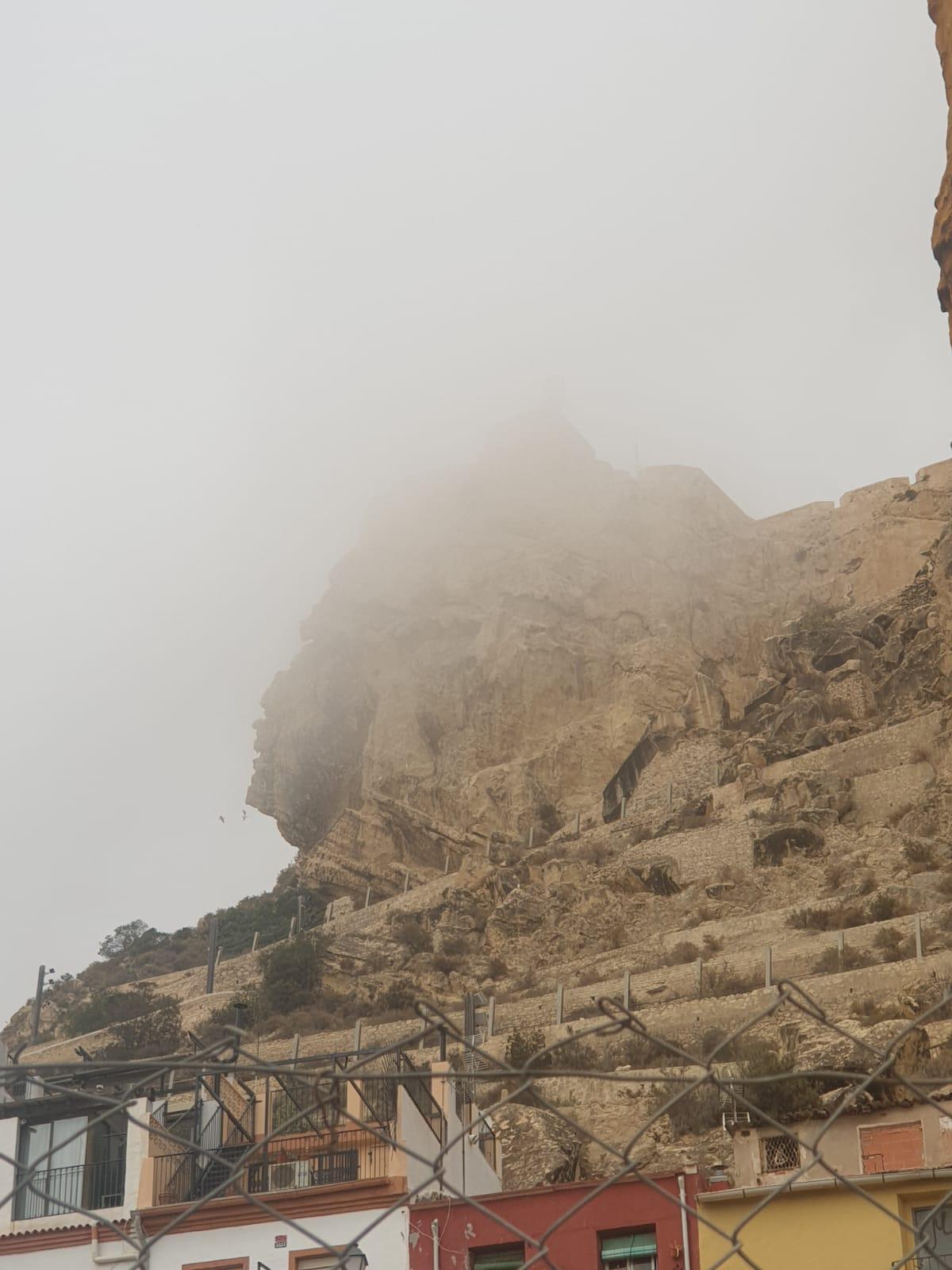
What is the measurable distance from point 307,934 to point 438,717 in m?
14.8

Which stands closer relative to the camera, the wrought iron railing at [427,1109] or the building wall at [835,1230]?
the building wall at [835,1230]

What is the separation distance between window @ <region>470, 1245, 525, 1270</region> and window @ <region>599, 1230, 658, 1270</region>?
0.93m

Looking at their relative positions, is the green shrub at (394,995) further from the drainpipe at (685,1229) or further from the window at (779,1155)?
the drainpipe at (685,1229)

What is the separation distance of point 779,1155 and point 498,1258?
3.19m

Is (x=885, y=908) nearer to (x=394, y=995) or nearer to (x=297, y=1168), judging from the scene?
(x=394, y=995)

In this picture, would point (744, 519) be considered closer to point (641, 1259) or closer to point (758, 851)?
point (758, 851)

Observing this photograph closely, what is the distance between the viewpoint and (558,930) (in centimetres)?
5194

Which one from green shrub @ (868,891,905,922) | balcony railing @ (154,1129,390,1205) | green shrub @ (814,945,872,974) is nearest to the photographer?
balcony railing @ (154,1129,390,1205)

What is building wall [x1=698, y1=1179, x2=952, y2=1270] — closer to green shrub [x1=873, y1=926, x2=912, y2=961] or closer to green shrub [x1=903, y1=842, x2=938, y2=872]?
green shrub [x1=873, y1=926, x2=912, y2=961]

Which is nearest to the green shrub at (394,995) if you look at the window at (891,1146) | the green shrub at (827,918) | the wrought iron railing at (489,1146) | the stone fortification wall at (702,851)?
the stone fortification wall at (702,851)

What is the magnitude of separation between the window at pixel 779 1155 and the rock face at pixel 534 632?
1961 inches

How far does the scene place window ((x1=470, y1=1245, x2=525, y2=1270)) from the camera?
56.3ft

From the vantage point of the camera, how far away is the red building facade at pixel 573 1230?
16.5m

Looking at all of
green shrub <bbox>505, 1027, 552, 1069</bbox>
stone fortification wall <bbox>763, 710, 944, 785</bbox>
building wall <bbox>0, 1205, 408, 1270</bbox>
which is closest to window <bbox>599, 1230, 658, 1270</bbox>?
building wall <bbox>0, 1205, 408, 1270</bbox>
